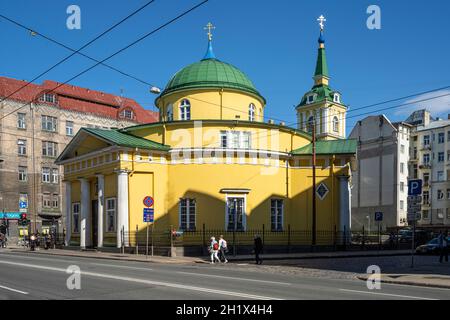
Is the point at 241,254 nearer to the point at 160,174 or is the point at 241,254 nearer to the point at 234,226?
the point at 234,226

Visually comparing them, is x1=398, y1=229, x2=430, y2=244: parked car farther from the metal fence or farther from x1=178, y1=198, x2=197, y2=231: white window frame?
x1=178, y1=198, x2=197, y2=231: white window frame

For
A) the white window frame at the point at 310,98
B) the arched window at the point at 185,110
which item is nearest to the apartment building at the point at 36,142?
the arched window at the point at 185,110

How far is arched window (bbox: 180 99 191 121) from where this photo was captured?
3859cm

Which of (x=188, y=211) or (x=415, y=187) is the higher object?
(x=415, y=187)

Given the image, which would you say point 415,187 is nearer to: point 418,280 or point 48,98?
point 418,280

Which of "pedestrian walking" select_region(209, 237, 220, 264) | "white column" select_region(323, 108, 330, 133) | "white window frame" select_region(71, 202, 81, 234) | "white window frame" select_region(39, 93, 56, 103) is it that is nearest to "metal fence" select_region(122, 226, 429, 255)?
"pedestrian walking" select_region(209, 237, 220, 264)

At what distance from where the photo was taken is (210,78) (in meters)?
39.0

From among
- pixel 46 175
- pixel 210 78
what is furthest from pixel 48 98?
pixel 210 78

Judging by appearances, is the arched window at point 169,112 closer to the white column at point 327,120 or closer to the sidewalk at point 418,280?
the sidewalk at point 418,280

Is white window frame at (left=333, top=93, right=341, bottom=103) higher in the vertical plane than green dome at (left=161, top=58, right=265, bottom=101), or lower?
higher

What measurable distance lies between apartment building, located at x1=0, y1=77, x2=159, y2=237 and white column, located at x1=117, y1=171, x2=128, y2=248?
29.1 metres

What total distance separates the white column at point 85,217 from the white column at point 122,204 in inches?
207

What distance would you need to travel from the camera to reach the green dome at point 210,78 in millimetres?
38594

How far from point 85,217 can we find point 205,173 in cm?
955
